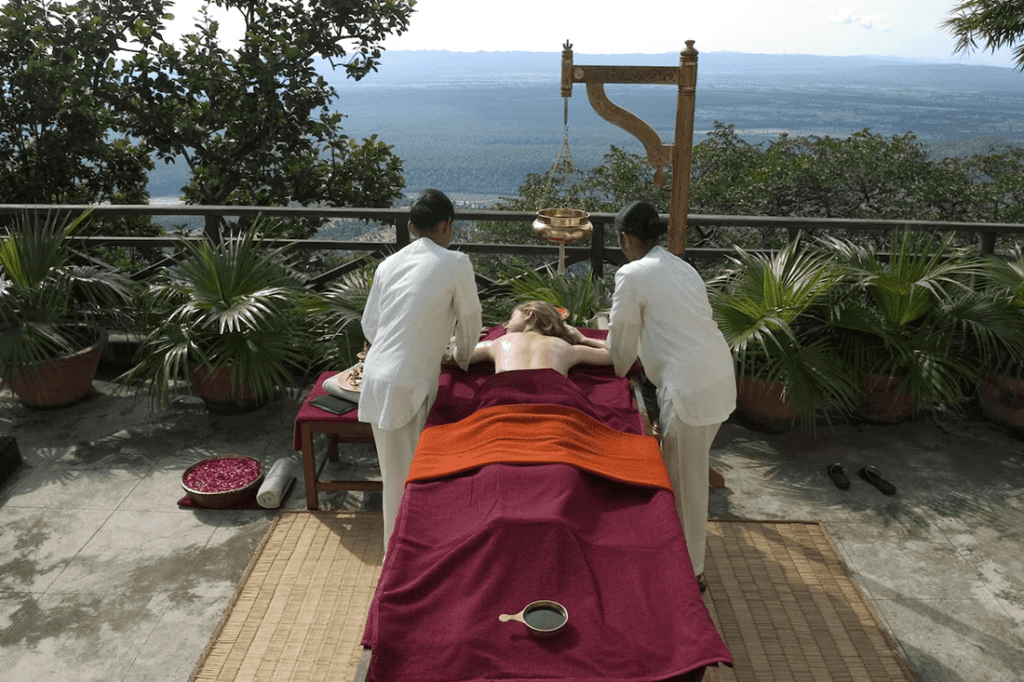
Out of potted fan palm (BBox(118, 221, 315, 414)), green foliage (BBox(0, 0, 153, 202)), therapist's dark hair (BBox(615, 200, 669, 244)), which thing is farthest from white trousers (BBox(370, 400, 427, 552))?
green foliage (BBox(0, 0, 153, 202))

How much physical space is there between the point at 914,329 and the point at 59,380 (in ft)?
15.7

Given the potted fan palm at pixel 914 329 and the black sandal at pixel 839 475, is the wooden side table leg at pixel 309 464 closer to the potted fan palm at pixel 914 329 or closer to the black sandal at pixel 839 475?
the black sandal at pixel 839 475

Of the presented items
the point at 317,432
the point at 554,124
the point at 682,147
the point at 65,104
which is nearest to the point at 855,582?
the point at 682,147

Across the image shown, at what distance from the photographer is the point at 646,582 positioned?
89.7 inches

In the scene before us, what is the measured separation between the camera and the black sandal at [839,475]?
415cm

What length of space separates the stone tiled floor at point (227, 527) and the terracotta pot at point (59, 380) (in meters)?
0.08

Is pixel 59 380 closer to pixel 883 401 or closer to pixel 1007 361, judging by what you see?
pixel 883 401

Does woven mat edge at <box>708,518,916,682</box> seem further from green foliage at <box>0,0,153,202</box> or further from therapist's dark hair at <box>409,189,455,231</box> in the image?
green foliage at <box>0,0,153,202</box>

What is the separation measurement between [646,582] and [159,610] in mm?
1996

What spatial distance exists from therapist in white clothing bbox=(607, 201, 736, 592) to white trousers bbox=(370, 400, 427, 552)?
2.70 ft

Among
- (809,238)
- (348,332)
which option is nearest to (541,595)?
(348,332)

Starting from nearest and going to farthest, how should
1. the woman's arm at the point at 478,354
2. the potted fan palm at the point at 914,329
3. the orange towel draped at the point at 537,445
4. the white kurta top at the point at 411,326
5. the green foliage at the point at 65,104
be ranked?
the orange towel draped at the point at 537,445 < the white kurta top at the point at 411,326 < the woman's arm at the point at 478,354 < the potted fan palm at the point at 914,329 < the green foliage at the point at 65,104

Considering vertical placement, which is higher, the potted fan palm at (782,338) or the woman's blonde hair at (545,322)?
the woman's blonde hair at (545,322)

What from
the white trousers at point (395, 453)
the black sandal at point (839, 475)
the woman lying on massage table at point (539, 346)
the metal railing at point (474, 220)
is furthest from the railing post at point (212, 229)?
the black sandal at point (839, 475)
